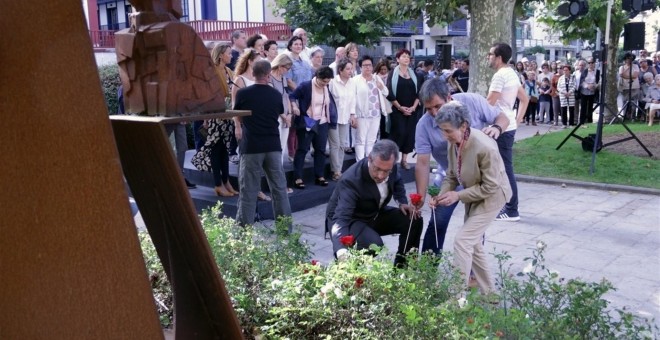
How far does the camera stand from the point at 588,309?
3355 mm

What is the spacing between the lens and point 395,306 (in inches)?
133

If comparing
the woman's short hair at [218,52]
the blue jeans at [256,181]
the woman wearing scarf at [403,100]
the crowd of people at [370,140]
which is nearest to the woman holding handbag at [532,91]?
the crowd of people at [370,140]

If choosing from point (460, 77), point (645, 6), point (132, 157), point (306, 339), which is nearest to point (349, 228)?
point (306, 339)

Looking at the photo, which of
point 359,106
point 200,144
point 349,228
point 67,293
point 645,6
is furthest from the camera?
point 645,6

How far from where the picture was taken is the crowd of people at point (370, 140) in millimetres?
4723

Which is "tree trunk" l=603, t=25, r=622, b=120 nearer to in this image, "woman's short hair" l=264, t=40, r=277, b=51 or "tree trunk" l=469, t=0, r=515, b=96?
"tree trunk" l=469, t=0, r=515, b=96

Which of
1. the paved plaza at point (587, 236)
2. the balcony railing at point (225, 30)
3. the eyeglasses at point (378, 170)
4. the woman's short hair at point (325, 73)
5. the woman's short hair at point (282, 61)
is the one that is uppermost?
the balcony railing at point (225, 30)

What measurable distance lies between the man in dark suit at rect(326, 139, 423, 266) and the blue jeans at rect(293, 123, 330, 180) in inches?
133

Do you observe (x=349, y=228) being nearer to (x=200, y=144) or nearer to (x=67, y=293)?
(x=67, y=293)

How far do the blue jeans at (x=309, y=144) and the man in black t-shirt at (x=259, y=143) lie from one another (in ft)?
5.64

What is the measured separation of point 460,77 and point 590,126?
12.5 feet

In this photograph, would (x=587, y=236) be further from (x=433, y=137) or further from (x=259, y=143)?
(x=259, y=143)

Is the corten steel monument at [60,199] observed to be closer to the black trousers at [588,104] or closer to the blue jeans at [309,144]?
the blue jeans at [309,144]

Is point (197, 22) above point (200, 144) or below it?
above
